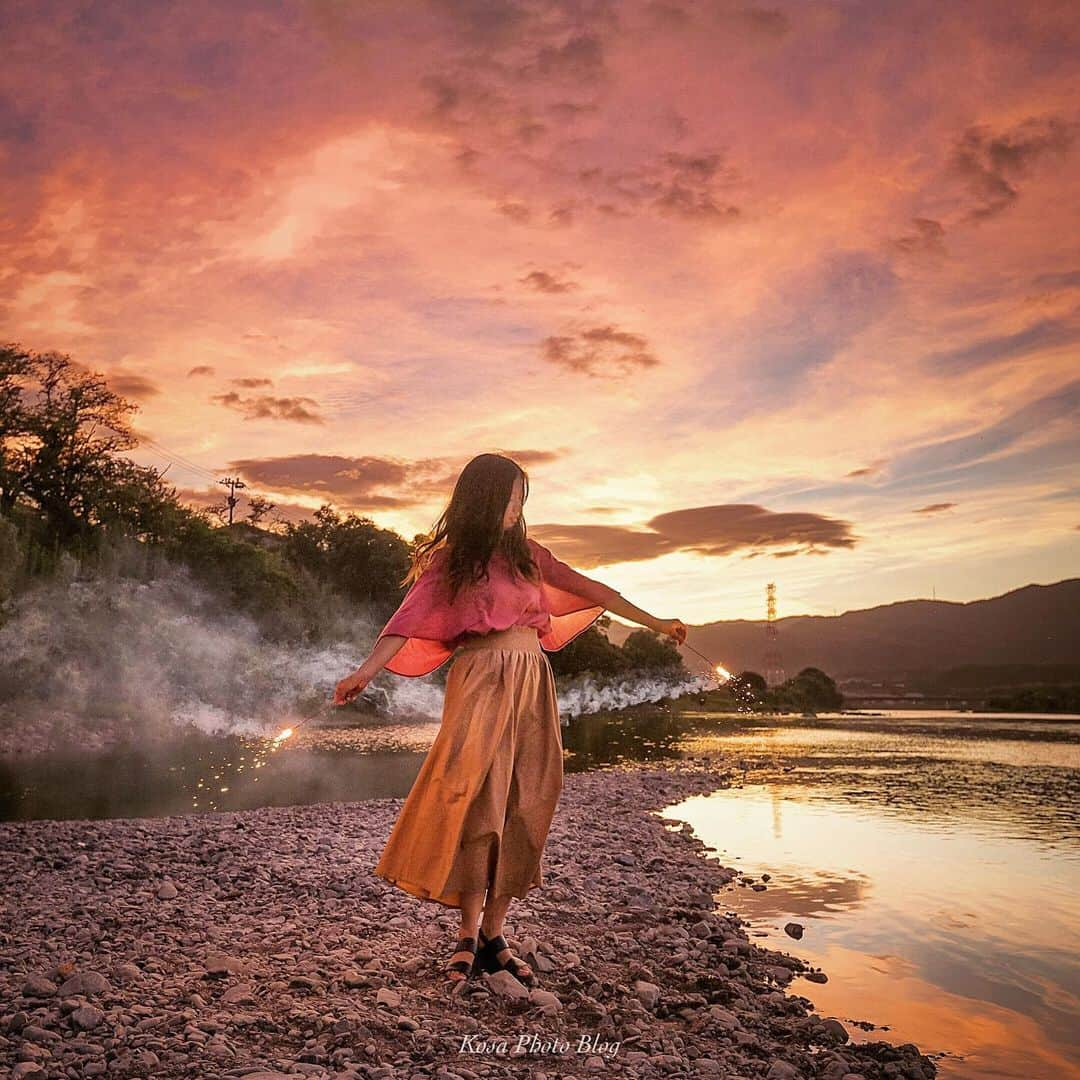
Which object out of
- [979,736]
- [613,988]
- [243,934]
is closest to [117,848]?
[243,934]

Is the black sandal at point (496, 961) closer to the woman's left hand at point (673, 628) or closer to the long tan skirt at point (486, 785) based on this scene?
the long tan skirt at point (486, 785)

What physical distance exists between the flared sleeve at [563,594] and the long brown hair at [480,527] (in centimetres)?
26

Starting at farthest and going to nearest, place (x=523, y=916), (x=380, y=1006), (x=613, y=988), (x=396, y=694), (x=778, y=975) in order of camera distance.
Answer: (x=396, y=694), (x=523, y=916), (x=778, y=975), (x=613, y=988), (x=380, y=1006)

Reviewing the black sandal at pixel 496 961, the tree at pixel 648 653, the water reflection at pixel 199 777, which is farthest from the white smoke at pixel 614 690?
the black sandal at pixel 496 961

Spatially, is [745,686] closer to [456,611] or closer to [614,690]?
[456,611]

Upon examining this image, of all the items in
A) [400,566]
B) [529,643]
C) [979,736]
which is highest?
[400,566]

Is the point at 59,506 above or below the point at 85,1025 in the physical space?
above

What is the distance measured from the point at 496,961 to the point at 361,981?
750 mm

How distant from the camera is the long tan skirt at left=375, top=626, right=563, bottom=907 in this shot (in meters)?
5.33

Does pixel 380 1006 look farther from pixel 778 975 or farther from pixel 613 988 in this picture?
pixel 778 975

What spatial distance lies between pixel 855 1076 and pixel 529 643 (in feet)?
8.91

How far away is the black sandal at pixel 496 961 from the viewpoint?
5445 mm

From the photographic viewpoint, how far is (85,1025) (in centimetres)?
463

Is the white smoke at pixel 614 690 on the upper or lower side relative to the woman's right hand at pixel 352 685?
lower
